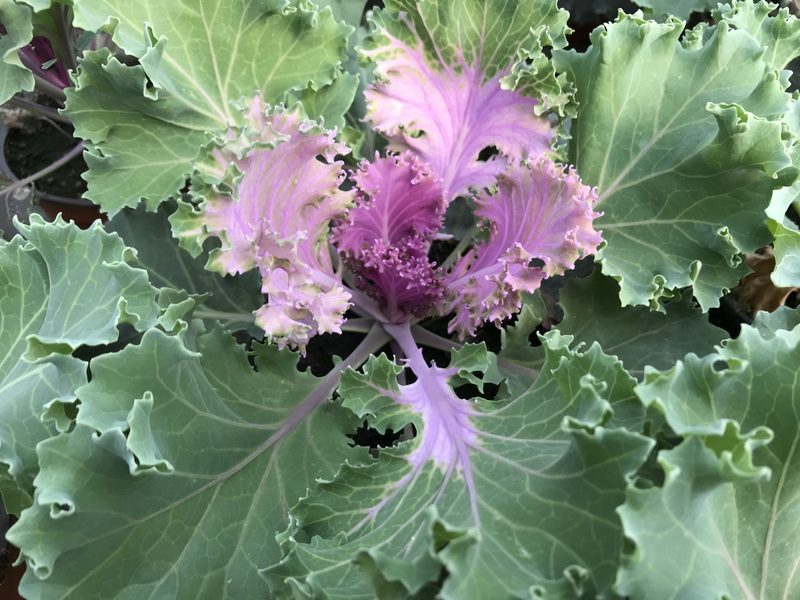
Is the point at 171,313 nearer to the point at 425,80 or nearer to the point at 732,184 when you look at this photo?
the point at 425,80

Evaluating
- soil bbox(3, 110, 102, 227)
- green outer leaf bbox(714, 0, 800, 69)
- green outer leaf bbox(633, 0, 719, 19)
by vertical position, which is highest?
green outer leaf bbox(714, 0, 800, 69)

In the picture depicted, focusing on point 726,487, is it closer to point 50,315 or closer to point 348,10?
point 50,315

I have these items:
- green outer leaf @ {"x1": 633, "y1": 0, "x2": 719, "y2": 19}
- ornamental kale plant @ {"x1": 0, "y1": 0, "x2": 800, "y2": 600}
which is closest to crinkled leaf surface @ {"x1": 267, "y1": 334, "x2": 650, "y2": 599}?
ornamental kale plant @ {"x1": 0, "y1": 0, "x2": 800, "y2": 600}

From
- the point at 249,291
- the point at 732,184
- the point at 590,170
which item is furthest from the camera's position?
the point at 249,291

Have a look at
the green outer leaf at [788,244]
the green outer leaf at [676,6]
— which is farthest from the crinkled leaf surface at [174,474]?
the green outer leaf at [676,6]

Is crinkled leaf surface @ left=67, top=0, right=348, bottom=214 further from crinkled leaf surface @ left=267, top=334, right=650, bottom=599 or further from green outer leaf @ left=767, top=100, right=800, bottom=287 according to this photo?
green outer leaf @ left=767, top=100, right=800, bottom=287

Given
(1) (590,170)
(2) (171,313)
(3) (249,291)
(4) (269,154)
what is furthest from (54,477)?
(1) (590,170)

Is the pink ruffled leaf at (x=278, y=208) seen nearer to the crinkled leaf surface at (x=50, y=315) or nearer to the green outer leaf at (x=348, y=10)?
the crinkled leaf surface at (x=50, y=315)

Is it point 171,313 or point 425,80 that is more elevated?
point 425,80

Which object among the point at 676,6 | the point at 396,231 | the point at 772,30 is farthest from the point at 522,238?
the point at 676,6
